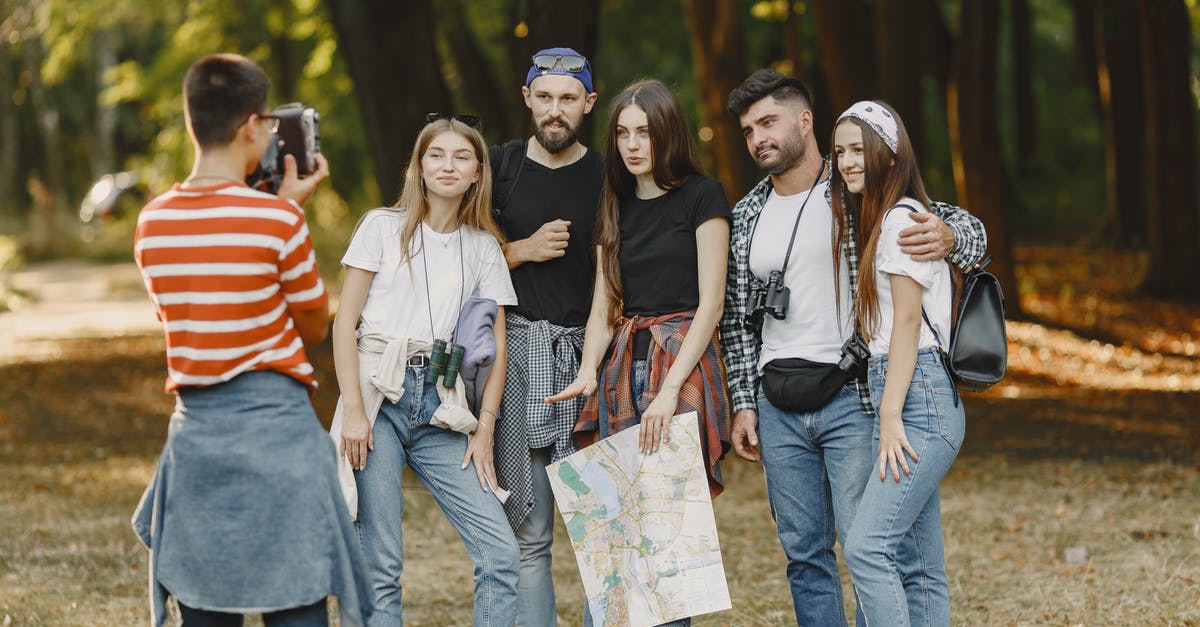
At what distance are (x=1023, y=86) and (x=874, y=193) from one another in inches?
923

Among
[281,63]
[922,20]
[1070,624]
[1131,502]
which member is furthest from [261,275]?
[281,63]

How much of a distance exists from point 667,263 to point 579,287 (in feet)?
1.27

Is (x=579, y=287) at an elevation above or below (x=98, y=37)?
below

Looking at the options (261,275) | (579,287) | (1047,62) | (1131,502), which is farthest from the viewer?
(1047,62)

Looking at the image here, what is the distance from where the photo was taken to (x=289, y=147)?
3779mm

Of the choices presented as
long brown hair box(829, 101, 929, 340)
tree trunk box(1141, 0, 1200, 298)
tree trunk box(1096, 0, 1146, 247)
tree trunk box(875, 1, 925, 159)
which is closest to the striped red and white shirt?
long brown hair box(829, 101, 929, 340)

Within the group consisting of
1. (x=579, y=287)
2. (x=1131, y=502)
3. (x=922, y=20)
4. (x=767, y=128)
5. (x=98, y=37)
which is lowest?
(x=1131, y=502)

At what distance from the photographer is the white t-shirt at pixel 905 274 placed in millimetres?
4203

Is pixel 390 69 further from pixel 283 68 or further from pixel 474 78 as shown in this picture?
pixel 283 68

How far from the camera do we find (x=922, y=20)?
20969mm

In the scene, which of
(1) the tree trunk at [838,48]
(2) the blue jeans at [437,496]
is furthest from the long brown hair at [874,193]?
(1) the tree trunk at [838,48]

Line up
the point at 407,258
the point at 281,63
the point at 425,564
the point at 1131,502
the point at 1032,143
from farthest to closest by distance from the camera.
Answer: the point at 1032,143 < the point at 281,63 < the point at 1131,502 < the point at 425,564 < the point at 407,258

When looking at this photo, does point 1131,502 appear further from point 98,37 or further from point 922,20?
point 98,37

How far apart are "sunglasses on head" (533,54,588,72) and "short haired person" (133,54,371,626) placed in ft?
5.02
